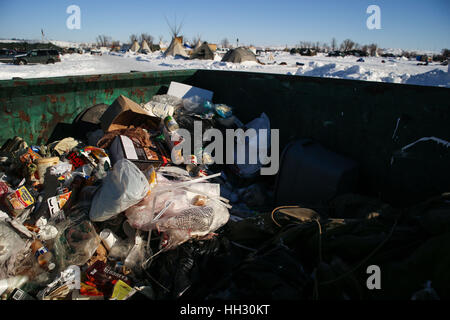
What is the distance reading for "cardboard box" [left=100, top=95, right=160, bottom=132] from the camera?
284 cm

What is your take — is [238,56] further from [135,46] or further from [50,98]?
[135,46]

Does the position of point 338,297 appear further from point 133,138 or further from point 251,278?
point 133,138

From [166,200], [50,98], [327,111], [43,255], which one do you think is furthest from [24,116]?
[327,111]

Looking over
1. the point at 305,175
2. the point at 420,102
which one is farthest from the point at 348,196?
the point at 420,102

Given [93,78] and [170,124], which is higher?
[93,78]

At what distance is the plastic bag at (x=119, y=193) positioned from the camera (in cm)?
178

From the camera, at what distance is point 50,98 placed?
2.98m

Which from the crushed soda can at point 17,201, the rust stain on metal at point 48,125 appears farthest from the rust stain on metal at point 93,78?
the crushed soda can at point 17,201

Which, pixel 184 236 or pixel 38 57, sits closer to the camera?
pixel 184 236

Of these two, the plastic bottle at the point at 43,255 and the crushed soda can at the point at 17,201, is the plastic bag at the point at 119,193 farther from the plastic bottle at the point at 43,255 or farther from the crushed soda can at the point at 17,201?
the crushed soda can at the point at 17,201

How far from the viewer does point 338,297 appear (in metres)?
1.27

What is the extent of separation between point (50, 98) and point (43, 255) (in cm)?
194

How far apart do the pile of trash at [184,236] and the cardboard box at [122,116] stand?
293 millimetres
